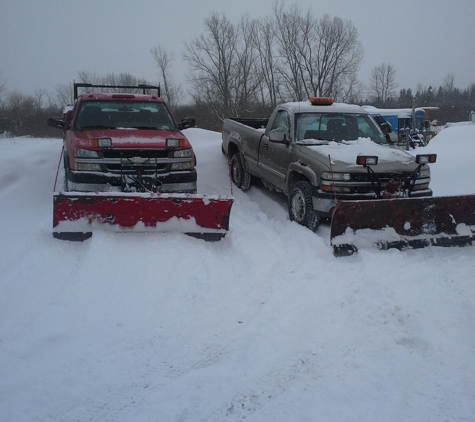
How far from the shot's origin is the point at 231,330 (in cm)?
397

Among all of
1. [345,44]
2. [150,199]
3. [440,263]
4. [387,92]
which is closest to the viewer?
[440,263]

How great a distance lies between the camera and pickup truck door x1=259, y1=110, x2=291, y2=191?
7.54 metres

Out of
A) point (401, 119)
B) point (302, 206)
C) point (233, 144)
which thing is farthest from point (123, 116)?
point (401, 119)

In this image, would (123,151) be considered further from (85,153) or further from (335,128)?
(335,128)

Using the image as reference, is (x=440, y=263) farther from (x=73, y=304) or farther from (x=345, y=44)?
(x=345, y=44)

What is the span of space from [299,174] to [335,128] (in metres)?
1.14

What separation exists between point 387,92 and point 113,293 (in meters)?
78.6

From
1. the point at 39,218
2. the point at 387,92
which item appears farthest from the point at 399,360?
the point at 387,92

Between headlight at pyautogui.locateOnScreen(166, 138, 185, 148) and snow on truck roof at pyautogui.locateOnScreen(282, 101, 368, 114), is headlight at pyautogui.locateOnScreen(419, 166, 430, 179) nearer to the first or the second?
snow on truck roof at pyautogui.locateOnScreen(282, 101, 368, 114)

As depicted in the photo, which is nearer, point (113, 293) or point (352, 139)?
point (113, 293)

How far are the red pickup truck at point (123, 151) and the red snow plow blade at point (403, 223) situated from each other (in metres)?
2.53

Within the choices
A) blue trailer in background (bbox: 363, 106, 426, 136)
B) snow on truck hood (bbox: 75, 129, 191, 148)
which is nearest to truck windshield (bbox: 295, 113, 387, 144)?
snow on truck hood (bbox: 75, 129, 191, 148)

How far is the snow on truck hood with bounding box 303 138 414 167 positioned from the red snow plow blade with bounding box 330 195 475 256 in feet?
2.63

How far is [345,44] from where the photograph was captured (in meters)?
38.4
